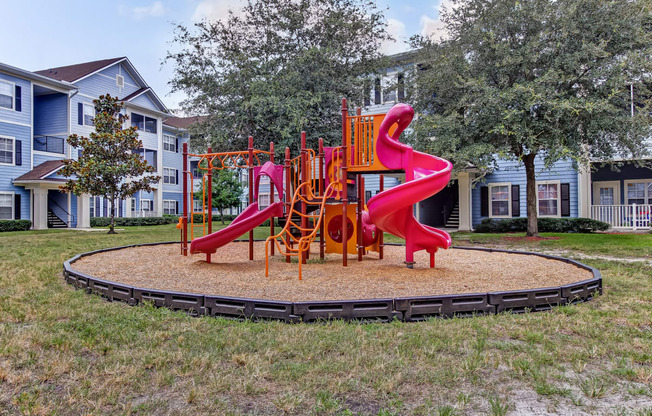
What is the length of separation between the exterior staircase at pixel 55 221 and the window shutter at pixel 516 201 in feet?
80.3

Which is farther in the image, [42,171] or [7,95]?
[42,171]

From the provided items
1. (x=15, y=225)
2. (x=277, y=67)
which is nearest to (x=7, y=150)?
(x=15, y=225)

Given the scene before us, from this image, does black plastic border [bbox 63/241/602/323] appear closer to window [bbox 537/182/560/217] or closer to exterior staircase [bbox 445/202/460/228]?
window [bbox 537/182/560/217]

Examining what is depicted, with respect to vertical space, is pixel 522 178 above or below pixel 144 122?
below

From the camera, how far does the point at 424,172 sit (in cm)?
775

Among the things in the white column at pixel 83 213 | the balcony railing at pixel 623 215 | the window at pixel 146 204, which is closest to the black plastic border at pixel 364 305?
the balcony railing at pixel 623 215

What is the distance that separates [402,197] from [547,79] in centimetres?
847

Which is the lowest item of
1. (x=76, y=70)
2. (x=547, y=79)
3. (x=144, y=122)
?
(x=547, y=79)

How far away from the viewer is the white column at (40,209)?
882 inches

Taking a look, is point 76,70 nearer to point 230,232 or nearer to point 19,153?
point 19,153

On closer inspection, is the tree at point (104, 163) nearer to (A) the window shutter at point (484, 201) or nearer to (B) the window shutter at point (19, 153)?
(B) the window shutter at point (19, 153)

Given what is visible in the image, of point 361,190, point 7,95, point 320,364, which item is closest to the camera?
point 320,364

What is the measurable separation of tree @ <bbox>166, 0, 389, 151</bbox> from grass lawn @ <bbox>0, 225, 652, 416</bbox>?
1101 cm

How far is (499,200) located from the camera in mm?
21047
